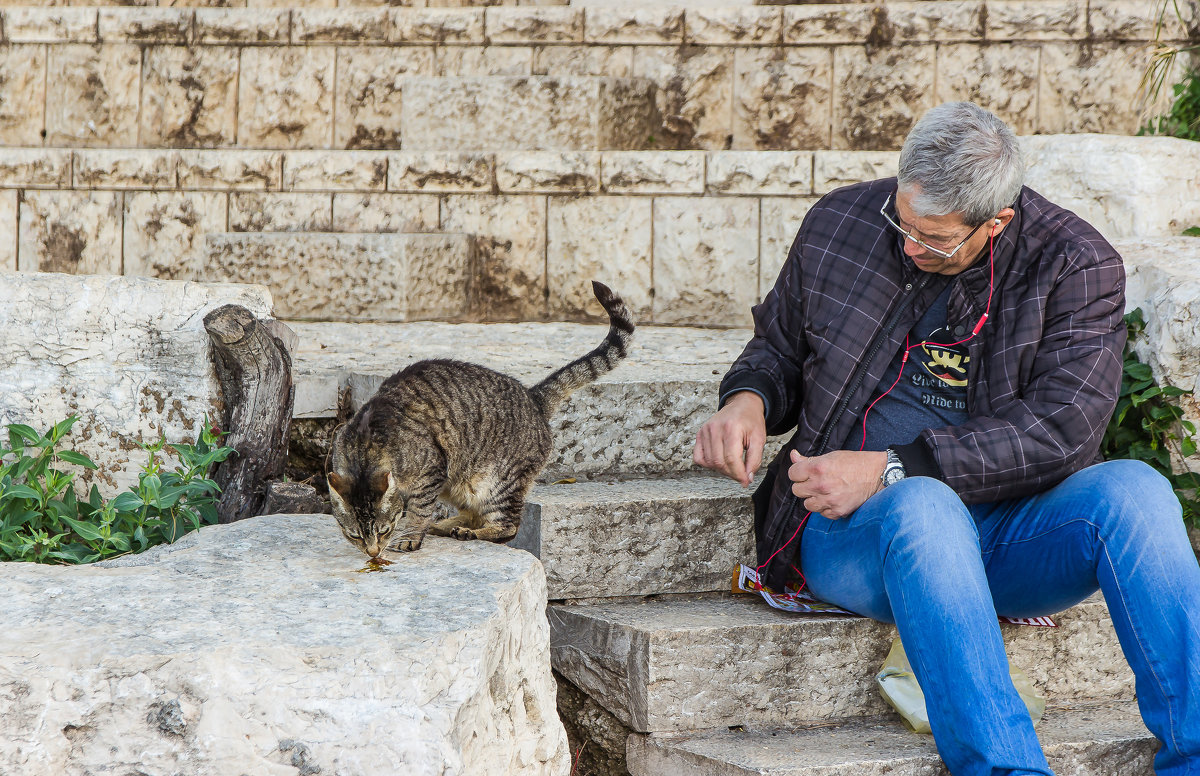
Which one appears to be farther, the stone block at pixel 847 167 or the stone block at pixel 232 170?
the stone block at pixel 232 170

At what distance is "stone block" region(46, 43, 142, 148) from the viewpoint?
588 centimetres

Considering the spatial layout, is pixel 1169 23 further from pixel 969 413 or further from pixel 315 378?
pixel 315 378

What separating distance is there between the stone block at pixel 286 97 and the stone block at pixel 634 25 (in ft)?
4.87

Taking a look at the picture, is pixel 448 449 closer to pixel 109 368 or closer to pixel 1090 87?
pixel 109 368

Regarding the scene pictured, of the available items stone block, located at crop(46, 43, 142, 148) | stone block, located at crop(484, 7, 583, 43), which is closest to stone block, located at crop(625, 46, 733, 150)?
stone block, located at crop(484, 7, 583, 43)

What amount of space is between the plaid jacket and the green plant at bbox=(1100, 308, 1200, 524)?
0.72m

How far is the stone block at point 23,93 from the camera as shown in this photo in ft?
19.4

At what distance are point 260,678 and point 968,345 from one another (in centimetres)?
170

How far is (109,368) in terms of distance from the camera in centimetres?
304

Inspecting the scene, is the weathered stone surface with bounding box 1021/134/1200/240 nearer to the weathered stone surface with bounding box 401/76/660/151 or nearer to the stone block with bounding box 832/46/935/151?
the stone block with bounding box 832/46/935/151

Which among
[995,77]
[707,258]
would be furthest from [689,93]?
[995,77]

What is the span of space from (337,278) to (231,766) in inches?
142

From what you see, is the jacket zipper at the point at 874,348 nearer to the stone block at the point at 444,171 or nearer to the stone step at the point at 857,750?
the stone step at the point at 857,750

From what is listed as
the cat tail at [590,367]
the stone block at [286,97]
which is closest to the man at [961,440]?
the cat tail at [590,367]
